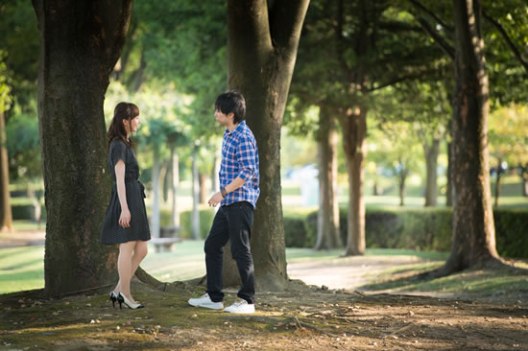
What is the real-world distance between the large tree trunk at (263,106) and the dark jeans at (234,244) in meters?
2.56

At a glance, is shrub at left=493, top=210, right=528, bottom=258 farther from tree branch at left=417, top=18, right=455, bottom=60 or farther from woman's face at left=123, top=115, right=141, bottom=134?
woman's face at left=123, top=115, right=141, bottom=134

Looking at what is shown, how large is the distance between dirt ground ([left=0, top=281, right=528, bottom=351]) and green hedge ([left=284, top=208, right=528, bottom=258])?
1594 centimetres

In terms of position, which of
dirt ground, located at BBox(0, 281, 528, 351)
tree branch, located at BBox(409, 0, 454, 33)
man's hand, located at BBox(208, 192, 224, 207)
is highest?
tree branch, located at BBox(409, 0, 454, 33)

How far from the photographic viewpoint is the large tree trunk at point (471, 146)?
16.9 meters

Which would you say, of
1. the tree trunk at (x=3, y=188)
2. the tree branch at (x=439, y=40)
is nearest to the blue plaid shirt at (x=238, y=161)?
the tree branch at (x=439, y=40)

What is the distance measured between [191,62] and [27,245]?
10.9 meters

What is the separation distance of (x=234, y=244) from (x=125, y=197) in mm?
1079

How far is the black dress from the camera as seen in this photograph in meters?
7.81

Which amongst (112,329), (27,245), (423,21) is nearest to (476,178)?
(423,21)

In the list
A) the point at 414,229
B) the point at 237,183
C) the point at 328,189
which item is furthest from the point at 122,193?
the point at 414,229

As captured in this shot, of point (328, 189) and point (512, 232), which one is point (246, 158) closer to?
point (512, 232)

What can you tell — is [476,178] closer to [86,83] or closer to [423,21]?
[423,21]

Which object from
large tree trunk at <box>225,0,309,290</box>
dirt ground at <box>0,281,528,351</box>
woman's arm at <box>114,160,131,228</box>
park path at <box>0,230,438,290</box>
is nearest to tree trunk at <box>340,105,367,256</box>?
park path at <box>0,230,438,290</box>

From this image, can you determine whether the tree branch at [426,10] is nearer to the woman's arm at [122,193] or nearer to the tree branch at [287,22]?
the tree branch at [287,22]
